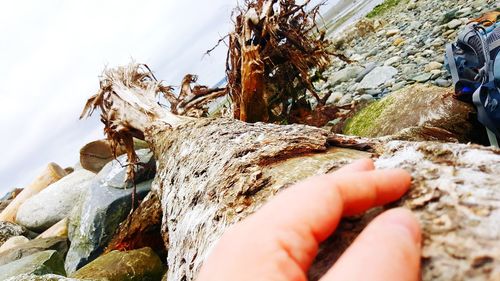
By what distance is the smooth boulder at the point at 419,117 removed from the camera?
3771 mm

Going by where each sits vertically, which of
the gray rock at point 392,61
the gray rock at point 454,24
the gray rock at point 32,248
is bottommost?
the gray rock at point 454,24

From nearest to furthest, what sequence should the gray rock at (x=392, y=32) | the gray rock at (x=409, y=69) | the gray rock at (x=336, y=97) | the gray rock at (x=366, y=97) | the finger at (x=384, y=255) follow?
the finger at (x=384, y=255) < the gray rock at (x=366, y=97) < the gray rock at (x=409, y=69) < the gray rock at (x=336, y=97) < the gray rock at (x=392, y=32)

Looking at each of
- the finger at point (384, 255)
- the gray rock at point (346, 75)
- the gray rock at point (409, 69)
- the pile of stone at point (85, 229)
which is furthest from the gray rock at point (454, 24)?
the finger at point (384, 255)

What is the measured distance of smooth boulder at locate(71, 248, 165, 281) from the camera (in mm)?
4512

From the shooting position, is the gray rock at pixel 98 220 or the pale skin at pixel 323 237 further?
the gray rock at pixel 98 220

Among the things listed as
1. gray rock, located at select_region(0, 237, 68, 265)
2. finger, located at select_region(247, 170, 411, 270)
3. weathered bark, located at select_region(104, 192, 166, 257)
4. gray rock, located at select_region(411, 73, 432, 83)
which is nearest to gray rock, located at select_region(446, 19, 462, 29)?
gray rock, located at select_region(411, 73, 432, 83)

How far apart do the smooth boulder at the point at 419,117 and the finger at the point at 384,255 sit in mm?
2470

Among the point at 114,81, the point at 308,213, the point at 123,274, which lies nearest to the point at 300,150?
the point at 308,213

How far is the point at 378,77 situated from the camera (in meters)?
→ 7.80

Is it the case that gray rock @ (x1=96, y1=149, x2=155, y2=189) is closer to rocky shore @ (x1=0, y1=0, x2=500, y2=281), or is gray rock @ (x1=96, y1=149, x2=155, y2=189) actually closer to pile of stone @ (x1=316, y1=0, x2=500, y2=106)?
rocky shore @ (x1=0, y1=0, x2=500, y2=281)

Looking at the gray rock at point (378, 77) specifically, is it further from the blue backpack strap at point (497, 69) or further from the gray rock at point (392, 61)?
the blue backpack strap at point (497, 69)

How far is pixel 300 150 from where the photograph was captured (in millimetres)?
2195

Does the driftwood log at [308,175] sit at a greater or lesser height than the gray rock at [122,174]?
lesser

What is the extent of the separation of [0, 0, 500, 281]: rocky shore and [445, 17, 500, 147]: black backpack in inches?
19.7
